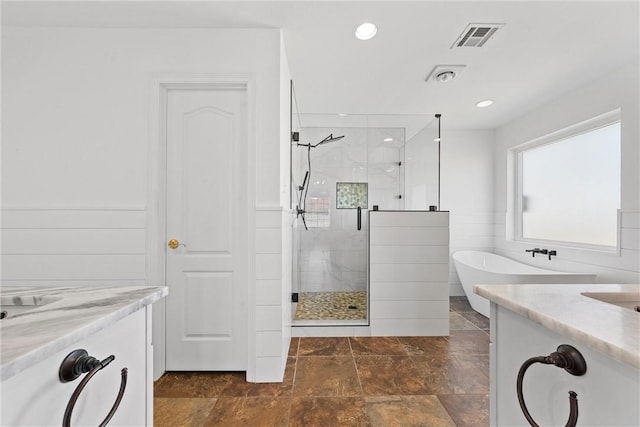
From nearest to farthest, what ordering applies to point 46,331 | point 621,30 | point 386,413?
1. point 46,331
2. point 386,413
3. point 621,30

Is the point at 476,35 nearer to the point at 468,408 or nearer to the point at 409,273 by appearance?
the point at 409,273

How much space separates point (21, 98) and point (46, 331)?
234 cm

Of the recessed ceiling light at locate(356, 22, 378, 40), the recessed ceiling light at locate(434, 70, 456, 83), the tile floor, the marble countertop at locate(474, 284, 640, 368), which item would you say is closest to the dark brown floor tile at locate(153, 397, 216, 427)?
the tile floor

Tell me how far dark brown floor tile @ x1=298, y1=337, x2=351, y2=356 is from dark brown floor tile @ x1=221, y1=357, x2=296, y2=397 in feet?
1.31

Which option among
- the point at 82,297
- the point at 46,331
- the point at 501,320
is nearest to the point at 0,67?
the point at 82,297

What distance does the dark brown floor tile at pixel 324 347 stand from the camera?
244cm

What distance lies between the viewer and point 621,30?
199 centimetres

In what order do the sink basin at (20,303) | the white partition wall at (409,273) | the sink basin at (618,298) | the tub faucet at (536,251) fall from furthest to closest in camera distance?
the tub faucet at (536,251) → the white partition wall at (409,273) → the sink basin at (618,298) → the sink basin at (20,303)

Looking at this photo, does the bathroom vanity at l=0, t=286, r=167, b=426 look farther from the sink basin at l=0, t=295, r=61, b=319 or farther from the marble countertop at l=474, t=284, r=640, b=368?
the marble countertop at l=474, t=284, r=640, b=368

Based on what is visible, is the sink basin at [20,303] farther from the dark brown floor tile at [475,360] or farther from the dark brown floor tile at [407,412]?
the dark brown floor tile at [475,360]

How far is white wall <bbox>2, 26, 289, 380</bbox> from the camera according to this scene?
2014mm

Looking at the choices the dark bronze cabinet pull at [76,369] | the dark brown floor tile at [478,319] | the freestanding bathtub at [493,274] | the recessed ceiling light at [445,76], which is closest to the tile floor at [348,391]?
the dark brown floor tile at [478,319]

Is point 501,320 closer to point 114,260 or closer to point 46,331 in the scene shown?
point 46,331

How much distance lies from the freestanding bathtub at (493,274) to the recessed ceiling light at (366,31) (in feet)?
7.36
